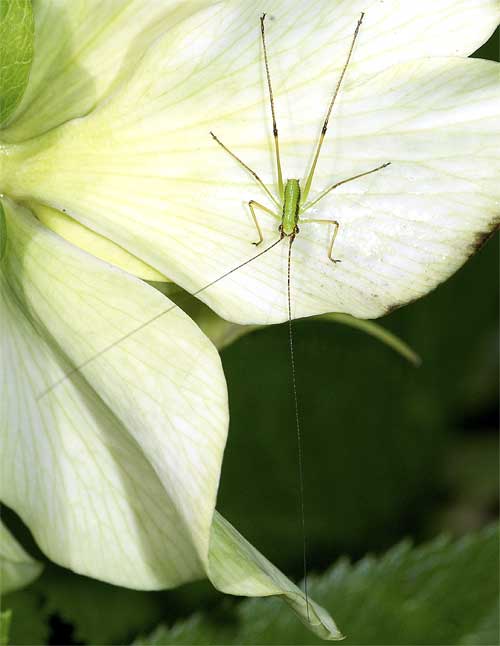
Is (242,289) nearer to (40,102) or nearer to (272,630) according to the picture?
(40,102)

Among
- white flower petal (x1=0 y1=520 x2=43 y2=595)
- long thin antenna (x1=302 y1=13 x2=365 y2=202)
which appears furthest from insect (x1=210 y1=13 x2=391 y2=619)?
white flower petal (x1=0 y1=520 x2=43 y2=595)

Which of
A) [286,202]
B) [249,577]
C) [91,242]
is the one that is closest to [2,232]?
[91,242]

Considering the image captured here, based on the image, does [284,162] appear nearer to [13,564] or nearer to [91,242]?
[91,242]

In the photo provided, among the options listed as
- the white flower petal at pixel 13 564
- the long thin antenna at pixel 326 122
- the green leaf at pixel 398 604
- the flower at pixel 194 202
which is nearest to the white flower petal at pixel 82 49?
the flower at pixel 194 202

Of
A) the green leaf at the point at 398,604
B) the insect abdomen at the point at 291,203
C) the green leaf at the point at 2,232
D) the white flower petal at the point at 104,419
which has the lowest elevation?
the green leaf at the point at 398,604

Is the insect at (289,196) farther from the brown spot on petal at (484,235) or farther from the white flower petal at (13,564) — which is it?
the white flower petal at (13,564)

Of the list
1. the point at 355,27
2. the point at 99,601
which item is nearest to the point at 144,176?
the point at 355,27
